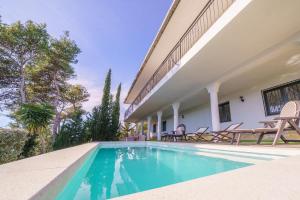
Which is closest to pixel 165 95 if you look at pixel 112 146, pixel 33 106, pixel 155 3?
pixel 112 146

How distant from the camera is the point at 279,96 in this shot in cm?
757

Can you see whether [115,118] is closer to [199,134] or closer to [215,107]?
[199,134]

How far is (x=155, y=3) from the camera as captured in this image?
11.6 meters

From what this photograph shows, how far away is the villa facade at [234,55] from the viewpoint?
4176mm

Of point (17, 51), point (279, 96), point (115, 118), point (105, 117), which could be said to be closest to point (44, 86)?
point (17, 51)

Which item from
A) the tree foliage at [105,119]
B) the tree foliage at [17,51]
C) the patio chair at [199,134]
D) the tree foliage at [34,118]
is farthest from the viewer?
the tree foliage at [105,119]

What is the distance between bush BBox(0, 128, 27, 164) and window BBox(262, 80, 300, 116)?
9544 millimetres

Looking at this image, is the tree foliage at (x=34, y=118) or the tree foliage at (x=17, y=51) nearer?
the tree foliage at (x=34, y=118)

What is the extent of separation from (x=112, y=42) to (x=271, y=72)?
1149 centimetres

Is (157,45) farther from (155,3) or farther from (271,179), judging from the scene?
(271,179)

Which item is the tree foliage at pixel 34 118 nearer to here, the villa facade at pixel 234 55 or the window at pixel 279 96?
the villa facade at pixel 234 55

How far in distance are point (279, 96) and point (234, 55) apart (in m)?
3.63

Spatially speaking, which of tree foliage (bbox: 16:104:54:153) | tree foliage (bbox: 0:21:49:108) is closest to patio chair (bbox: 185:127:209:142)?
tree foliage (bbox: 16:104:54:153)

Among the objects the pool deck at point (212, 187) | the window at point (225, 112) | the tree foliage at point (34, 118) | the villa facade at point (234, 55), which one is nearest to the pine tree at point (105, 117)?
the villa facade at point (234, 55)
